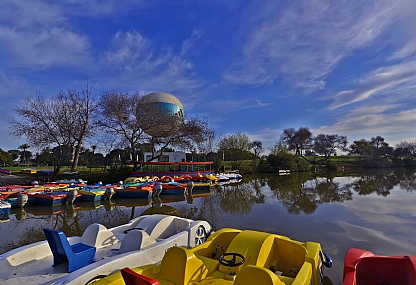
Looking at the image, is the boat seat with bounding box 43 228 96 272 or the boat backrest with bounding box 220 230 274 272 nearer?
the boat backrest with bounding box 220 230 274 272

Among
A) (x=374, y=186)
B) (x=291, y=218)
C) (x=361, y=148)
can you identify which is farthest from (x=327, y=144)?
(x=291, y=218)

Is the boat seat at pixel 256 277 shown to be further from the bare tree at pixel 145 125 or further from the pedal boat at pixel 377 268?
the bare tree at pixel 145 125

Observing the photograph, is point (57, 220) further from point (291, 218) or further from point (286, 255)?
point (286, 255)

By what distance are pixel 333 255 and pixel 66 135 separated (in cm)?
2321

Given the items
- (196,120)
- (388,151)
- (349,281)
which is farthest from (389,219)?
(388,151)

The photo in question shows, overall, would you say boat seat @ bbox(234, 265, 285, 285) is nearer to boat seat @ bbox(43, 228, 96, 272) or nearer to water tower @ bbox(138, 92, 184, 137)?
boat seat @ bbox(43, 228, 96, 272)

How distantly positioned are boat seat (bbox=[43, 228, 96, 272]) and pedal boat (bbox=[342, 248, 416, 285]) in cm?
450

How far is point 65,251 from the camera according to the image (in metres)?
4.58

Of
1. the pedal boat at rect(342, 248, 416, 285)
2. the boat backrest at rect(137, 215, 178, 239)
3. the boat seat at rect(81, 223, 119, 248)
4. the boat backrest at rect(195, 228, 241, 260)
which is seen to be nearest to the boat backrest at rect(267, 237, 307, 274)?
the pedal boat at rect(342, 248, 416, 285)

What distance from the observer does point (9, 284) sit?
4.16 m

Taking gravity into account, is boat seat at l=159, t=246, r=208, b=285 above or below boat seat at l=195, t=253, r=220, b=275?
above

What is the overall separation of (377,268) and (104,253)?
5213 mm

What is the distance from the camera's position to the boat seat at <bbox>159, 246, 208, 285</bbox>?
3.62m

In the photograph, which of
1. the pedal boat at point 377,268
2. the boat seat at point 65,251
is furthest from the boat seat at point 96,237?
the pedal boat at point 377,268
